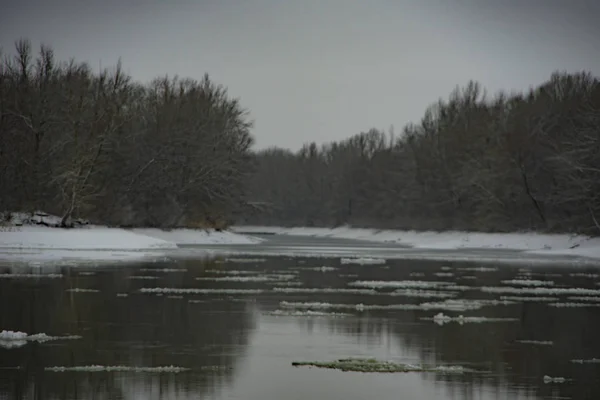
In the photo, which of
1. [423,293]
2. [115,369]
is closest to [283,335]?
[115,369]

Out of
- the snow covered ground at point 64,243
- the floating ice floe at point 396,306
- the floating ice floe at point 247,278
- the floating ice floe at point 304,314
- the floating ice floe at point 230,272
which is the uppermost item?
the snow covered ground at point 64,243

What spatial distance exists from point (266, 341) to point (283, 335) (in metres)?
0.96

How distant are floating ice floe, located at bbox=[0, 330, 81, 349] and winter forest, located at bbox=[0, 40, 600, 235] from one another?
145ft

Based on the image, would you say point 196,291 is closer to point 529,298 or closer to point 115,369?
point 529,298

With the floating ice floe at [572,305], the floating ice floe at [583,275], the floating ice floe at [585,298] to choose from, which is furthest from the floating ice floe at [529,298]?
the floating ice floe at [583,275]

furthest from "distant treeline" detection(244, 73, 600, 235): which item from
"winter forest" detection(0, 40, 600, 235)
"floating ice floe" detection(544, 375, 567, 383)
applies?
"floating ice floe" detection(544, 375, 567, 383)

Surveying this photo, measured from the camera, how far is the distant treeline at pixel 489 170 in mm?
70500

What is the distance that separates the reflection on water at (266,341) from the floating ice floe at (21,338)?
0.32 metres

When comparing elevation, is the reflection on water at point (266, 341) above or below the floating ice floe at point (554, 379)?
above

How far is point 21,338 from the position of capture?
16766 mm

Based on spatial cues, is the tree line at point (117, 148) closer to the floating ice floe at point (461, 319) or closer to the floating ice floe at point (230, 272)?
the floating ice floe at point (230, 272)

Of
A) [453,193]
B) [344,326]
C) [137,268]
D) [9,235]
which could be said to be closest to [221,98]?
[453,193]

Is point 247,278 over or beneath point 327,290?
over

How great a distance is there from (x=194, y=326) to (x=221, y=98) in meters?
71.3
